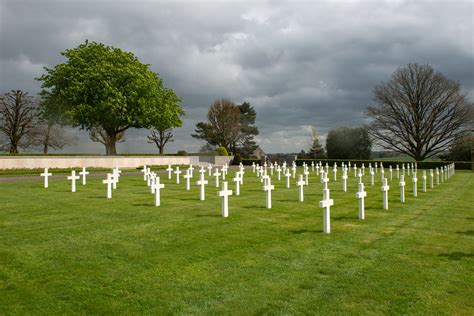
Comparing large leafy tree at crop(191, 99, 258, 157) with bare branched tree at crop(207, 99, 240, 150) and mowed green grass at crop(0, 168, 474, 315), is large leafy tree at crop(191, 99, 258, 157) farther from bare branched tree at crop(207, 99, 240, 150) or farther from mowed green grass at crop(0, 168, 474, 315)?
mowed green grass at crop(0, 168, 474, 315)

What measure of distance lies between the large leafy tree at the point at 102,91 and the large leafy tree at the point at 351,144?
2512 centimetres

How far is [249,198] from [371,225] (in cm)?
491

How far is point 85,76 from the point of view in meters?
31.4

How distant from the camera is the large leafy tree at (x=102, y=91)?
31.5 meters

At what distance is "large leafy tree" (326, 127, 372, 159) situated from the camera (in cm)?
4903

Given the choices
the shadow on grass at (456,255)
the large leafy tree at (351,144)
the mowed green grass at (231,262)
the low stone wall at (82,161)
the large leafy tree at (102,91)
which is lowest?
the shadow on grass at (456,255)

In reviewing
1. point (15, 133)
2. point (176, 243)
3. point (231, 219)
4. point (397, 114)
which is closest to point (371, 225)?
point (231, 219)

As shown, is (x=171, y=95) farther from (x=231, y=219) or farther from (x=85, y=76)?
(x=231, y=219)

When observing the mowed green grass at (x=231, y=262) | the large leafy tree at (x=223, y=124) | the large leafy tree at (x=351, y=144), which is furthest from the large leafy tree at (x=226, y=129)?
the mowed green grass at (x=231, y=262)

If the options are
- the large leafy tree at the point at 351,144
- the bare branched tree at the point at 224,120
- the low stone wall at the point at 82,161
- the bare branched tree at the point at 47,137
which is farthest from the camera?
the bare branched tree at the point at 224,120

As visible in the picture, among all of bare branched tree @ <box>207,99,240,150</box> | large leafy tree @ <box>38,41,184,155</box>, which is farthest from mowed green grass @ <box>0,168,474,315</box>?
bare branched tree @ <box>207,99,240,150</box>

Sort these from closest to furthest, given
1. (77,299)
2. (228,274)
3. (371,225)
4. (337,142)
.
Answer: (77,299) < (228,274) < (371,225) < (337,142)

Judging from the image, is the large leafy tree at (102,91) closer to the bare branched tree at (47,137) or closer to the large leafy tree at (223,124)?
the bare branched tree at (47,137)

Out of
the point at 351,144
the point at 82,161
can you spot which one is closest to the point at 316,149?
the point at 351,144
